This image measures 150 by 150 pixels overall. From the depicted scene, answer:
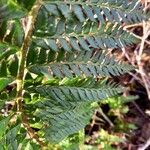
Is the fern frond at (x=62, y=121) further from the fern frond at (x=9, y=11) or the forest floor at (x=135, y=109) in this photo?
the forest floor at (x=135, y=109)

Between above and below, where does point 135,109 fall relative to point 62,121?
below

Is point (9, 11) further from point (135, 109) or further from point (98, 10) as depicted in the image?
point (135, 109)

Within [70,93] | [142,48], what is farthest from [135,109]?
[70,93]

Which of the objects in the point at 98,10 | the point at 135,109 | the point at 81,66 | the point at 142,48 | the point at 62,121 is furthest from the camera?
the point at 135,109

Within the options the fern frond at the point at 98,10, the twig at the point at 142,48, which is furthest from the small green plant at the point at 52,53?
the twig at the point at 142,48

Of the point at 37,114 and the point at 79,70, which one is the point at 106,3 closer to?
the point at 79,70

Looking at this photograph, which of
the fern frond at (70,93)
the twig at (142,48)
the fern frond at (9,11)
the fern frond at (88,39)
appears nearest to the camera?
the fern frond at (9,11)

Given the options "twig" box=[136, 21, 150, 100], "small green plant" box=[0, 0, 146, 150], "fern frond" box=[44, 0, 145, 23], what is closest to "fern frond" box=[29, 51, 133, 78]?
"small green plant" box=[0, 0, 146, 150]

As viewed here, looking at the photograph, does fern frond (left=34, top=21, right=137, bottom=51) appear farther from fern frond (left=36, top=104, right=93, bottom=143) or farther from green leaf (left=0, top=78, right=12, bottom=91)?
fern frond (left=36, top=104, right=93, bottom=143)
